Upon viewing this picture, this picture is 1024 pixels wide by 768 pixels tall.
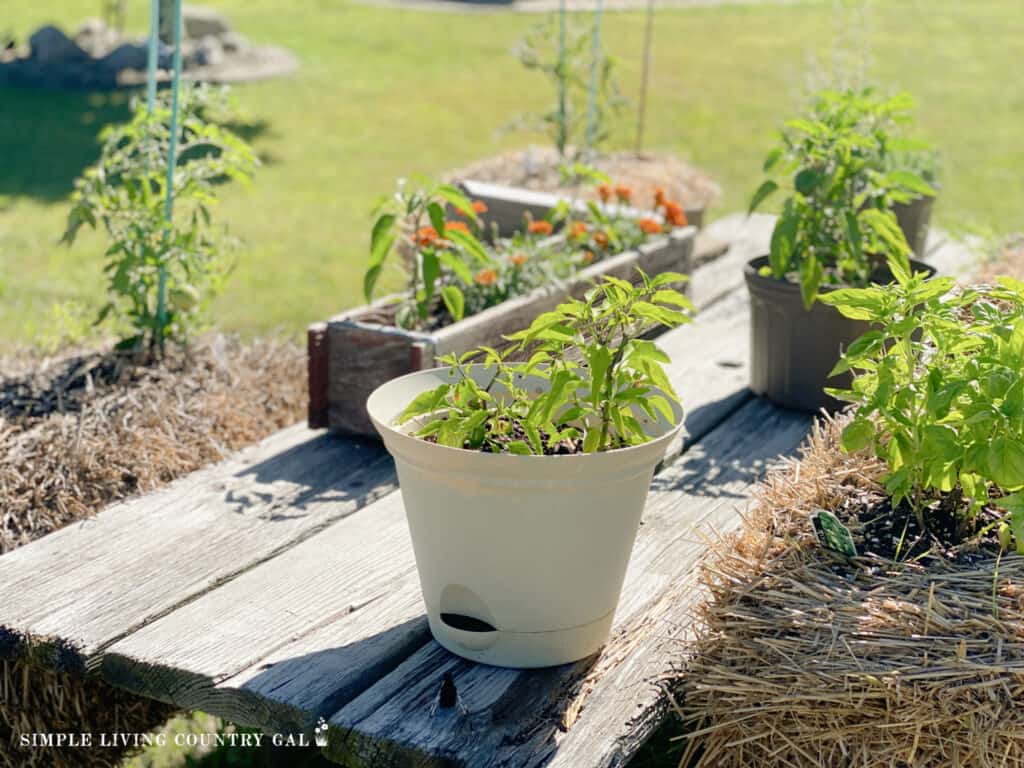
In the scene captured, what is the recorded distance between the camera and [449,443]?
1.83 meters

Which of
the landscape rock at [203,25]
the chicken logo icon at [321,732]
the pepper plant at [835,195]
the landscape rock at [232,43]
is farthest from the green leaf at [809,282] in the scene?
the landscape rock at [203,25]

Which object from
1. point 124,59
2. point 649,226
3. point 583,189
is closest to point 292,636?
point 649,226

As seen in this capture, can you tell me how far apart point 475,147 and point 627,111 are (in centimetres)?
159

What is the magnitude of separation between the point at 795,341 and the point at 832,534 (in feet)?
3.69

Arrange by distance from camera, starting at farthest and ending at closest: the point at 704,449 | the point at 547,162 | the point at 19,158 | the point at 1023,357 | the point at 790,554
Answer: the point at 19,158 → the point at 547,162 → the point at 704,449 → the point at 790,554 → the point at 1023,357

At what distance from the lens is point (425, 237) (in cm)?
326

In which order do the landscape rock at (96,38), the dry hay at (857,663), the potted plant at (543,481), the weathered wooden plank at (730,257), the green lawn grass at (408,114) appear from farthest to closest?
1. the landscape rock at (96,38)
2. the green lawn grass at (408,114)
3. the weathered wooden plank at (730,257)
4. the potted plant at (543,481)
5. the dry hay at (857,663)

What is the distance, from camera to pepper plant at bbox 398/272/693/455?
1.76 m

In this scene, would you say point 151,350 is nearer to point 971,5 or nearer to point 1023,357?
point 1023,357

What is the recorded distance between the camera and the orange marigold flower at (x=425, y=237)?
3.24 m

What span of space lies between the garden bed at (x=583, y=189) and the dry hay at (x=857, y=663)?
9.02 feet

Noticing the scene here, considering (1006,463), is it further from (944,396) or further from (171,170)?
(171,170)

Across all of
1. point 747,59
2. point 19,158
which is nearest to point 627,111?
point 747,59

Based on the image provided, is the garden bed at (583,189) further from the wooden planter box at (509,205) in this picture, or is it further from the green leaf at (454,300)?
the green leaf at (454,300)
